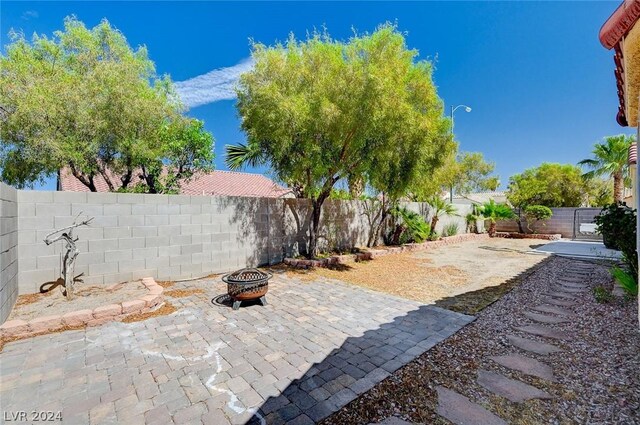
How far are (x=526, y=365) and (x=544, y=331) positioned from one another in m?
1.28

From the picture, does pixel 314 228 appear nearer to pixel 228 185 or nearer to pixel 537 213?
pixel 228 185

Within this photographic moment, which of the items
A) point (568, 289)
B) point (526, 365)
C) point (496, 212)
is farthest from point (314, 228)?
point (496, 212)

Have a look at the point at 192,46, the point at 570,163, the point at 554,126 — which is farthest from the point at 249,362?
the point at 570,163

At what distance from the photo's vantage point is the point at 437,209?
14.6 meters

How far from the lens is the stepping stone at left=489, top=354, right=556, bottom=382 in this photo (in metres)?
3.02

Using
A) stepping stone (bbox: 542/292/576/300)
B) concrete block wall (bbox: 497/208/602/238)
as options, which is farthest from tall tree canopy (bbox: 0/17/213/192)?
concrete block wall (bbox: 497/208/602/238)

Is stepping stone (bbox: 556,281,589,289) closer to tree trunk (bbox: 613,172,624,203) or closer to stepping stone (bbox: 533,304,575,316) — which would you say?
stepping stone (bbox: 533,304,575,316)

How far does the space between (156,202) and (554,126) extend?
70.2 feet

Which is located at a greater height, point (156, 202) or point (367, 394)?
point (156, 202)

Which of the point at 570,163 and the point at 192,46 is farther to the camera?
the point at 570,163

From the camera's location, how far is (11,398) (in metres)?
2.54

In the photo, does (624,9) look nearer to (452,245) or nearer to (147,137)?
(147,137)

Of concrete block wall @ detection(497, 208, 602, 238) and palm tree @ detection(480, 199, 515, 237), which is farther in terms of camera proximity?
palm tree @ detection(480, 199, 515, 237)

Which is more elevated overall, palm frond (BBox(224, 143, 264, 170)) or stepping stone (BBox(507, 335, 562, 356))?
palm frond (BBox(224, 143, 264, 170))
